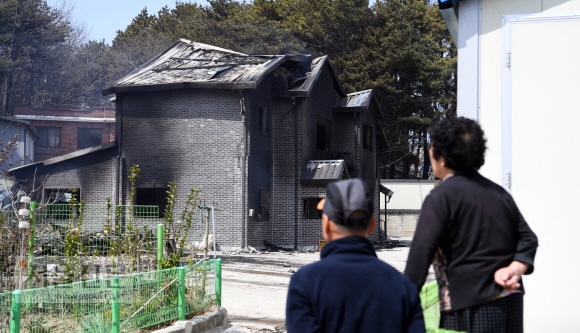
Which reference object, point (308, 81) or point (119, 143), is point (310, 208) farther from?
point (119, 143)

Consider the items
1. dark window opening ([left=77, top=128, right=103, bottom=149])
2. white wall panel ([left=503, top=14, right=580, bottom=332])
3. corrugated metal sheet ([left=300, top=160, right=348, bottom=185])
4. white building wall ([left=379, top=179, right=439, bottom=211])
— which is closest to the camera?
white wall panel ([left=503, top=14, right=580, bottom=332])

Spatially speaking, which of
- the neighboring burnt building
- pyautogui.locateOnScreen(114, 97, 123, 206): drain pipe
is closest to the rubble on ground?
pyautogui.locateOnScreen(114, 97, 123, 206): drain pipe

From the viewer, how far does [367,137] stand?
3400cm

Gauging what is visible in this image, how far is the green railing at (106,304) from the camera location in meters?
6.18

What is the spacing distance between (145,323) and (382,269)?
560cm

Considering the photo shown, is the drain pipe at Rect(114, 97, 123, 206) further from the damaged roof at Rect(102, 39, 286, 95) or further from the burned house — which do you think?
the damaged roof at Rect(102, 39, 286, 95)

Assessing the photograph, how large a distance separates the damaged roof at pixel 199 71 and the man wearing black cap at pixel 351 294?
75.9ft

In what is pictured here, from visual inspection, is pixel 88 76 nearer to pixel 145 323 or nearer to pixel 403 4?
pixel 403 4

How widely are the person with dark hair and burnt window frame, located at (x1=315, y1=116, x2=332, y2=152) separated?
93.2ft

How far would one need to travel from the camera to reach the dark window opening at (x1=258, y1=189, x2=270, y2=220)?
27.7 m

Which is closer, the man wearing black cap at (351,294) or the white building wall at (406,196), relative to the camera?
the man wearing black cap at (351,294)

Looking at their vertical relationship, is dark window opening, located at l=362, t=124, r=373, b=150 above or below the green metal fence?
above

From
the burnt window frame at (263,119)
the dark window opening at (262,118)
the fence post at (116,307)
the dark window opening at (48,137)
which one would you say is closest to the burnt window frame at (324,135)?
the burnt window frame at (263,119)

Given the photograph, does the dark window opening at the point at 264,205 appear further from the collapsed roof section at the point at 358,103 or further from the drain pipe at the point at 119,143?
the collapsed roof section at the point at 358,103
